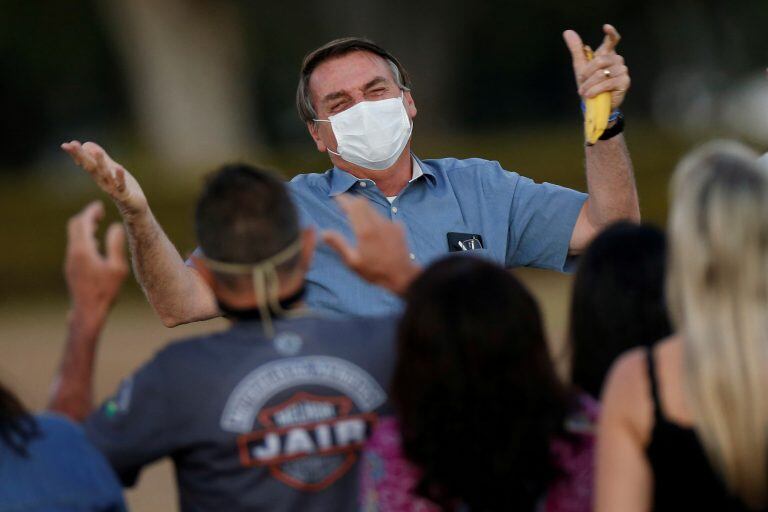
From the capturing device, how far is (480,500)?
10.9 feet

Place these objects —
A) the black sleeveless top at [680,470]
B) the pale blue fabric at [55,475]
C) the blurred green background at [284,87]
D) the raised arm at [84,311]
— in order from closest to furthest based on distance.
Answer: the black sleeveless top at [680,470] < the pale blue fabric at [55,475] < the raised arm at [84,311] < the blurred green background at [284,87]

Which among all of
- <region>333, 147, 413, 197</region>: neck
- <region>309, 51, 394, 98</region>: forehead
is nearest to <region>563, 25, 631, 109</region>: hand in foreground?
<region>333, 147, 413, 197</region>: neck

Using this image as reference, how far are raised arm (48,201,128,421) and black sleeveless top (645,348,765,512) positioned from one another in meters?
1.37

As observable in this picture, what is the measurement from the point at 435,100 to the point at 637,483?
28.0 metres

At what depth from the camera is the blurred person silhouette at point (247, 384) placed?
3404mm

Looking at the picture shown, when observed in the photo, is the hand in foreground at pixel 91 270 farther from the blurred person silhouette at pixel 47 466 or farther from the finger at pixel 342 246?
the finger at pixel 342 246

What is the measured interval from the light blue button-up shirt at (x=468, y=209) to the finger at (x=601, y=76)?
75 cm

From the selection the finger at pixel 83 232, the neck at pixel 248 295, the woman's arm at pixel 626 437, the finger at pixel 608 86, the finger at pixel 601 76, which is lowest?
the woman's arm at pixel 626 437

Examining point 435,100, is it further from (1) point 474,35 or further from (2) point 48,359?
(2) point 48,359

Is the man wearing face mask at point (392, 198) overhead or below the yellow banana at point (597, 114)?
below

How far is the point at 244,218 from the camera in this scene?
3537mm

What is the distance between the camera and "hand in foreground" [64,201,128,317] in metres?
3.49

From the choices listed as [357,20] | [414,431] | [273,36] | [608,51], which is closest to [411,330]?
[414,431]

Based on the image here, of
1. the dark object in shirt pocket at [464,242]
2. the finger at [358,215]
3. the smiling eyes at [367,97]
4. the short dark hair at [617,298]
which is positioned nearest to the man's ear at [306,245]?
the finger at [358,215]
